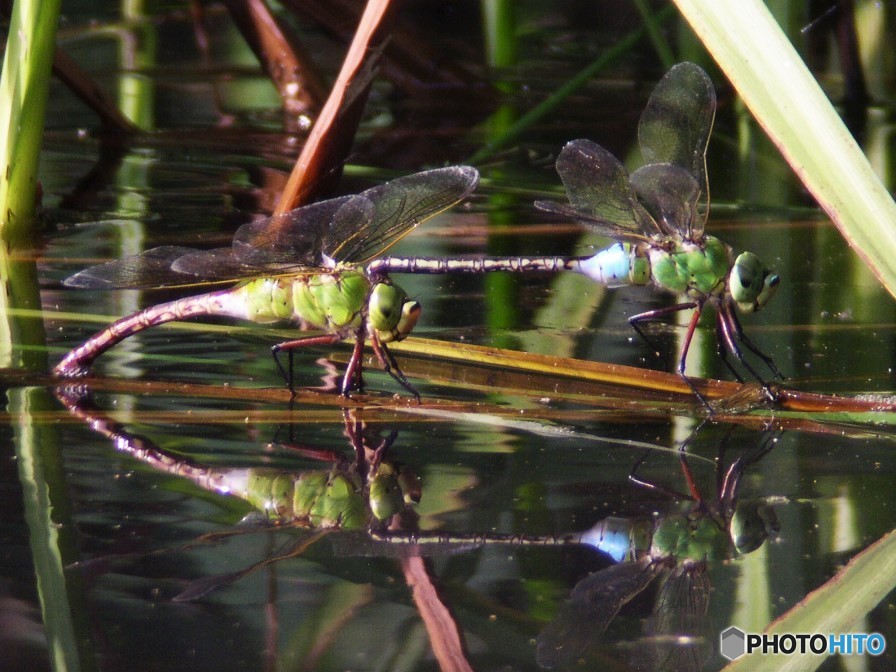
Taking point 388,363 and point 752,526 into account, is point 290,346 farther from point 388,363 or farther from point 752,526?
point 752,526

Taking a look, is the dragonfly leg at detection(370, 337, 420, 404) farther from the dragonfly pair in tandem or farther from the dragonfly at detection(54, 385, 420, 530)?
the dragonfly at detection(54, 385, 420, 530)

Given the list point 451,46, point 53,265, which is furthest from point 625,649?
point 451,46

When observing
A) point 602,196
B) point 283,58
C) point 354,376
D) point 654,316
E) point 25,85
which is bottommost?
point 354,376

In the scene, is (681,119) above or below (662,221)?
above

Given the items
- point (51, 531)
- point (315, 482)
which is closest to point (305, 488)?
point (315, 482)

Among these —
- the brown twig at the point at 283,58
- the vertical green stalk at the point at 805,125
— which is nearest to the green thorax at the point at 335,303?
the vertical green stalk at the point at 805,125

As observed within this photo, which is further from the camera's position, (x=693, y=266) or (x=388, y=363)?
(x=693, y=266)

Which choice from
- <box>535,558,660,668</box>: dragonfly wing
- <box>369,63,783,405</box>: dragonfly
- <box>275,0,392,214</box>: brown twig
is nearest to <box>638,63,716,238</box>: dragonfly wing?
<box>369,63,783,405</box>: dragonfly

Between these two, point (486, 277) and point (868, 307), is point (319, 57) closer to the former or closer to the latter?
point (486, 277)
